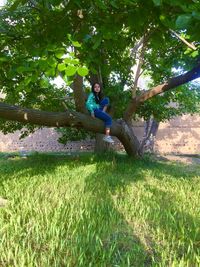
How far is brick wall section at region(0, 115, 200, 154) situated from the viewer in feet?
57.5

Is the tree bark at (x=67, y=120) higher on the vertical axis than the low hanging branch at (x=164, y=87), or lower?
lower

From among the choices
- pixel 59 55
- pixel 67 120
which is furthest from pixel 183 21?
pixel 67 120

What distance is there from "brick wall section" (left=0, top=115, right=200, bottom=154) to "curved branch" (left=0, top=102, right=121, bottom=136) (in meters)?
8.89

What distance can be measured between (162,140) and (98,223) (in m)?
14.5

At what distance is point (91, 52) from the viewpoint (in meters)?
3.92

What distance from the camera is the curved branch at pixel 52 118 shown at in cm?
633

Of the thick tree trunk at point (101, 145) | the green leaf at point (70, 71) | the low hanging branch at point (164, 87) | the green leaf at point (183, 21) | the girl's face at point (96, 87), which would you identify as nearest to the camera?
the green leaf at point (183, 21)

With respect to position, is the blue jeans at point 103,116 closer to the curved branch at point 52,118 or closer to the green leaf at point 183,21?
the curved branch at point 52,118

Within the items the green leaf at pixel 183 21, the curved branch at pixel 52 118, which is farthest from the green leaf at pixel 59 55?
the curved branch at pixel 52 118

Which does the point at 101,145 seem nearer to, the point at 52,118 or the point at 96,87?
the point at 96,87

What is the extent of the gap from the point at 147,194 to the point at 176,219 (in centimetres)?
116

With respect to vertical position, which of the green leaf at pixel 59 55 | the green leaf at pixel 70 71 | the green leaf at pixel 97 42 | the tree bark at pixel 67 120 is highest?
the green leaf at pixel 97 42

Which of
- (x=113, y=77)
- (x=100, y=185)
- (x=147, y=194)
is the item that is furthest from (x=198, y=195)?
(x=113, y=77)

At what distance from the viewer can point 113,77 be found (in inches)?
407
